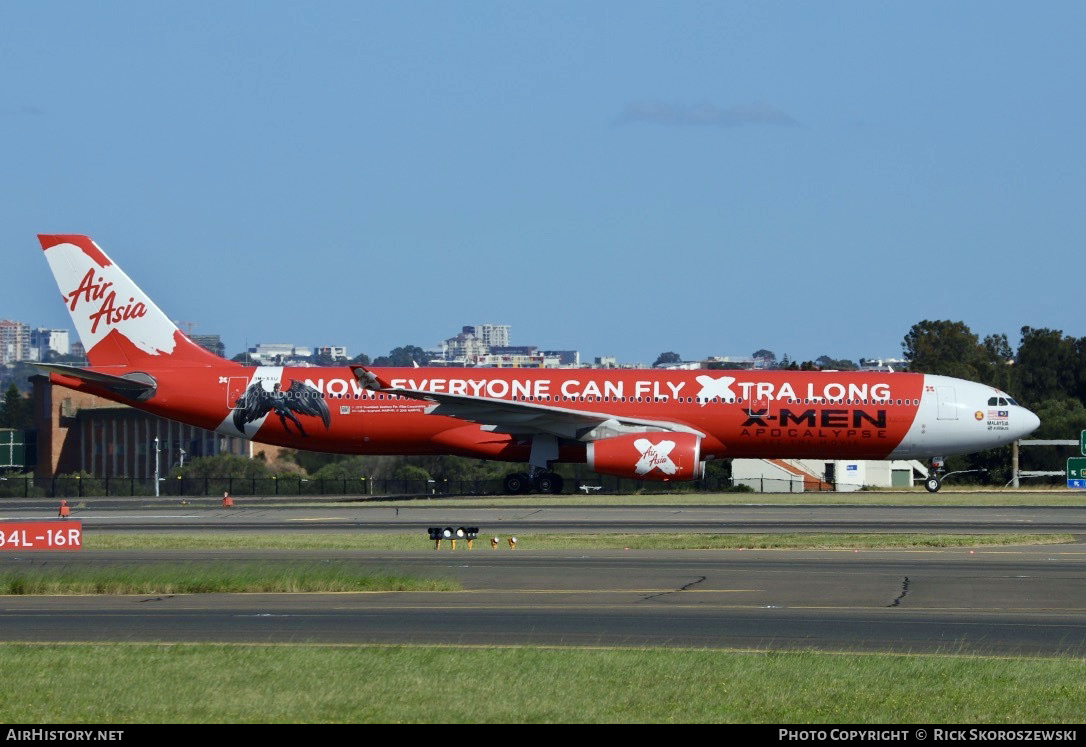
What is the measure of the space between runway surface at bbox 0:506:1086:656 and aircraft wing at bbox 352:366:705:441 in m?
14.5

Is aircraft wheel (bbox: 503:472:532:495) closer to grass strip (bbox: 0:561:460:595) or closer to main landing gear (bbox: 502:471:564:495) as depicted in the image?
main landing gear (bbox: 502:471:564:495)

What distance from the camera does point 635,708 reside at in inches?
456

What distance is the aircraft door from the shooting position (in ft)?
148

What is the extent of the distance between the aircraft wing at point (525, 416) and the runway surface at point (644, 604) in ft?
47.5

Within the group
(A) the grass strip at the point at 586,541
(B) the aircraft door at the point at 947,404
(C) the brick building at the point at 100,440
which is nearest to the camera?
(A) the grass strip at the point at 586,541

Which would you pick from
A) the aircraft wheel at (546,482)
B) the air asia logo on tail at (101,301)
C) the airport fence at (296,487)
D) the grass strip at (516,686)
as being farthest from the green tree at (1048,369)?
the grass strip at (516,686)

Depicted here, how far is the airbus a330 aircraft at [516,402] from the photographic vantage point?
4466cm

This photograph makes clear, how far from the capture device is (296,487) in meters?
58.2

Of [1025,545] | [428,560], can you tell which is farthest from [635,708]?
[1025,545]

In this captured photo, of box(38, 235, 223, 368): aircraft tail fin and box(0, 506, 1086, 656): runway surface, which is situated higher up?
box(38, 235, 223, 368): aircraft tail fin

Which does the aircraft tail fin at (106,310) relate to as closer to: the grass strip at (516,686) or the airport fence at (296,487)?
the airport fence at (296,487)

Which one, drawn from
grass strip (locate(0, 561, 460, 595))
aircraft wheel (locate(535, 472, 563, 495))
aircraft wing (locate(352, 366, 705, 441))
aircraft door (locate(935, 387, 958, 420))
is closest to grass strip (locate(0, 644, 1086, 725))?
grass strip (locate(0, 561, 460, 595))

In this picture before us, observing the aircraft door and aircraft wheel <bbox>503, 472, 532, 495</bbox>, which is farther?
aircraft wheel <bbox>503, 472, 532, 495</bbox>

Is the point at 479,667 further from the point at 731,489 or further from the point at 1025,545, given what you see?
the point at 731,489
